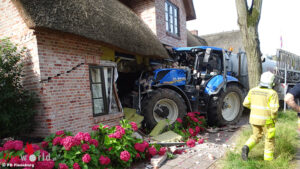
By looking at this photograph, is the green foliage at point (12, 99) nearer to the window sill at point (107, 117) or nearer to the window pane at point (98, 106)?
the window sill at point (107, 117)

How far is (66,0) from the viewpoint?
458 cm

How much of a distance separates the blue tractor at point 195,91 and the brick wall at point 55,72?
1.66 meters

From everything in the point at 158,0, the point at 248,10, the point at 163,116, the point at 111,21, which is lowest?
the point at 163,116

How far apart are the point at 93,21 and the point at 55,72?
1.51 m

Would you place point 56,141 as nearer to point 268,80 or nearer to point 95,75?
point 95,75

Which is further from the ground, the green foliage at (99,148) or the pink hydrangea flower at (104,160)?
the green foliage at (99,148)

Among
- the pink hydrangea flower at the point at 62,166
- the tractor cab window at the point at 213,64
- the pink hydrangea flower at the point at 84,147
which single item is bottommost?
the pink hydrangea flower at the point at 62,166

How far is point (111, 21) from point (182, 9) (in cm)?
577

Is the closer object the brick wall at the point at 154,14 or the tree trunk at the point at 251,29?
the tree trunk at the point at 251,29

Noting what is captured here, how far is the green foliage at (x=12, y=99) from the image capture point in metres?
3.62

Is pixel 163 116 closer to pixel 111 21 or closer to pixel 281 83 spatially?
pixel 111 21

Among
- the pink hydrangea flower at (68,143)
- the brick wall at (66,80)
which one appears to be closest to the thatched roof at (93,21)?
the brick wall at (66,80)

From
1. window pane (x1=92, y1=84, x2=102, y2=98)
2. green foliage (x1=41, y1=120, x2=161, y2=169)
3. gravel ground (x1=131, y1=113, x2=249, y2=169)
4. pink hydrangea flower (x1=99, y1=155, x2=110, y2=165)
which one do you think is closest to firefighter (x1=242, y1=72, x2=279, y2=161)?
gravel ground (x1=131, y1=113, x2=249, y2=169)

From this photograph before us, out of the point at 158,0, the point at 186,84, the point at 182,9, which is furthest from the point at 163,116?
the point at 182,9
